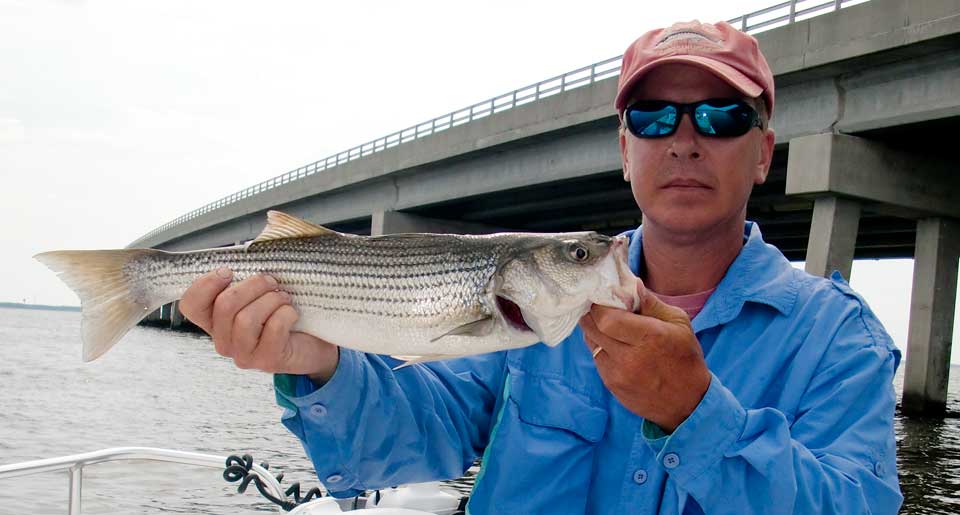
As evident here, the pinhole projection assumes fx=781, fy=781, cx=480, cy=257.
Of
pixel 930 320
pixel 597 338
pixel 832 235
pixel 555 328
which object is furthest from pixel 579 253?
pixel 930 320

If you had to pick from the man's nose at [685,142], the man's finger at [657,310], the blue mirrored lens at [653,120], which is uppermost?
the blue mirrored lens at [653,120]

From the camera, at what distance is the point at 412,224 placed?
34031 mm

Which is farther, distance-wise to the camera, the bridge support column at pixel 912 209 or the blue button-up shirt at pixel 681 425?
the bridge support column at pixel 912 209

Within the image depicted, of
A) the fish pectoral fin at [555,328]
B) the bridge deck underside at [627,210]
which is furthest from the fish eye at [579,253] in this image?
the bridge deck underside at [627,210]

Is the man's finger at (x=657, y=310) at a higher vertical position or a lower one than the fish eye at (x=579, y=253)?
lower

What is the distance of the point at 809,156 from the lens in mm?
17688

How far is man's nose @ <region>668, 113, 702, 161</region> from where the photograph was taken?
130 inches

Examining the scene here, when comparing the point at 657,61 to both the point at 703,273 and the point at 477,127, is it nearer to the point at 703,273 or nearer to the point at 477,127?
the point at 703,273

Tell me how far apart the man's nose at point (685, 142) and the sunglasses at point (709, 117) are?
2 cm

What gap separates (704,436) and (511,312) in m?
0.85

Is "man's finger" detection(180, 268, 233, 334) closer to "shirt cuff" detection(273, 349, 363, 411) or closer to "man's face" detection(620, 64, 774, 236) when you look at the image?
"shirt cuff" detection(273, 349, 363, 411)

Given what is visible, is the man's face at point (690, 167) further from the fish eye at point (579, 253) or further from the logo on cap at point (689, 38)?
the fish eye at point (579, 253)

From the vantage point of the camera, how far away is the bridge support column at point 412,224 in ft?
112

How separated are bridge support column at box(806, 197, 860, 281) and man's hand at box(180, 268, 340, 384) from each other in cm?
1741
